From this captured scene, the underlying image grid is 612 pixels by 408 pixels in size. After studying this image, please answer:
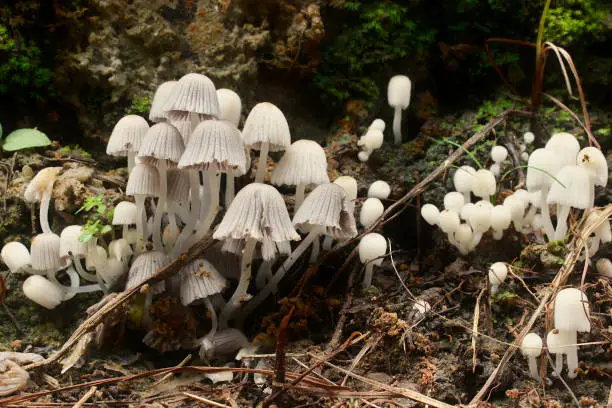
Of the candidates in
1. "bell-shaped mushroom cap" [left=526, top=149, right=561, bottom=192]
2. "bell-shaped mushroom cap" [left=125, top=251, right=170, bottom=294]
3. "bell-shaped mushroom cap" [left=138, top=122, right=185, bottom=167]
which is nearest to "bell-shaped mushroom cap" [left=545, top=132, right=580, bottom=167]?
"bell-shaped mushroom cap" [left=526, top=149, right=561, bottom=192]

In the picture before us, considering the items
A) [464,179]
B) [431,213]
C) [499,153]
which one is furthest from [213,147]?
[499,153]

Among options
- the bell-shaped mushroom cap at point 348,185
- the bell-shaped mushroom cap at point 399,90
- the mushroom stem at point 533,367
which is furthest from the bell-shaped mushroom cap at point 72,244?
the mushroom stem at point 533,367

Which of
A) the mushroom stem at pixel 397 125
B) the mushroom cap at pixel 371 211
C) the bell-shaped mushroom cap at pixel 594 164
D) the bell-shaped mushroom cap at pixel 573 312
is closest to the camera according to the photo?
the bell-shaped mushroom cap at pixel 573 312

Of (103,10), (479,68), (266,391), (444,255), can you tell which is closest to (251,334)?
(266,391)

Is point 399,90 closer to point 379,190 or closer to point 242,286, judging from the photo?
point 379,190

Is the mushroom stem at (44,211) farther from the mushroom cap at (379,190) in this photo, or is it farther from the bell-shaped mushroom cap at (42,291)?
the mushroom cap at (379,190)

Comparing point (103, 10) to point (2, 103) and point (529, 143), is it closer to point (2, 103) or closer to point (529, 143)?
point (2, 103)

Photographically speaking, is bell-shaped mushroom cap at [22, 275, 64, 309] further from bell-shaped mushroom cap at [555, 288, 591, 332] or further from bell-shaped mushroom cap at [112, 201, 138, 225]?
bell-shaped mushroom cap at [555, 288, 591, 332]
